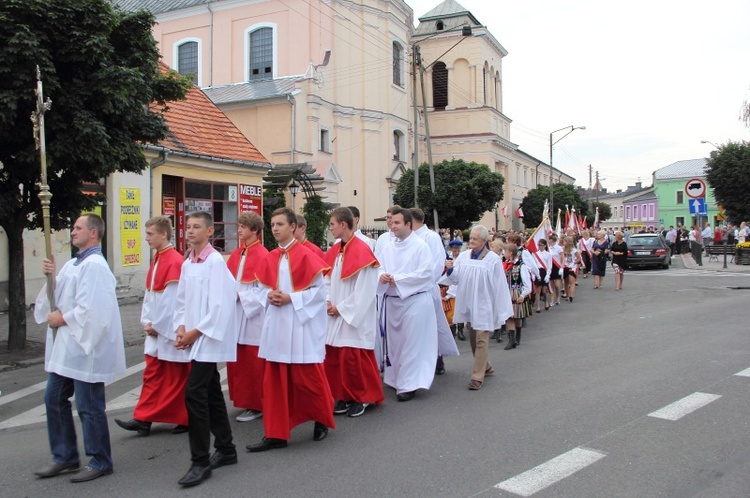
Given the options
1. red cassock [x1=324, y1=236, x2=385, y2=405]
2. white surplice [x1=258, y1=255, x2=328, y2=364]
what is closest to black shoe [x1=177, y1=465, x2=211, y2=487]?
white surplice [x1=258, y1=255, x2=328, y2=364]

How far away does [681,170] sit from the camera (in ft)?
277

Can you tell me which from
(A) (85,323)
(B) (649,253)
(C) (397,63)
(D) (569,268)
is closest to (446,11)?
(C) (397,63)

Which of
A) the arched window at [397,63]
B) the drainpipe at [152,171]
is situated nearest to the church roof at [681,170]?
the arched window at [397,63]

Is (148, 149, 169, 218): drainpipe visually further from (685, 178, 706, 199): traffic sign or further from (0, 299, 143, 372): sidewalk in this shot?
(685, 178, 706, 199): traffic sign

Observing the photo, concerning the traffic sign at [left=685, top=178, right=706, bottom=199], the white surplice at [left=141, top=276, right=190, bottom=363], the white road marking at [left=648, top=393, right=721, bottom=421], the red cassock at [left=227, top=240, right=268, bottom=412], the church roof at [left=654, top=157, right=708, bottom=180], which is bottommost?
the white road marking at [left=648, top=393, right=721, bottom=421]

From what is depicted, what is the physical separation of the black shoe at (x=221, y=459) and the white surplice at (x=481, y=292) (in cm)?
357

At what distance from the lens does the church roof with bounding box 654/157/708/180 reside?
269ft

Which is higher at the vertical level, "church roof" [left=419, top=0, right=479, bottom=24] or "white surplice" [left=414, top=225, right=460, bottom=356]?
"church roof" [left=419, top=0, right=479, bottom=24]

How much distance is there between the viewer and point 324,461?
5.21 m

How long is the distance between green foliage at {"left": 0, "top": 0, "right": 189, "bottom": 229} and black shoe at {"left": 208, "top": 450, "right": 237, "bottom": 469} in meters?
5.73

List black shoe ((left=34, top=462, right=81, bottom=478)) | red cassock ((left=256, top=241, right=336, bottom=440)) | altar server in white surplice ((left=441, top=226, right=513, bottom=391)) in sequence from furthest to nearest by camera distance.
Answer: altar server in white surplice ((left=441, top=226, right=513, bottom=391)) → red cassock ((left=256, top=241, right=336, bottom=440)) → black shoe ((left=34, top=462, right=81, bottom=478))

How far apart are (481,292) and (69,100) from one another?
19.9 ft

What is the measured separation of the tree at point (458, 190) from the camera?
126ft

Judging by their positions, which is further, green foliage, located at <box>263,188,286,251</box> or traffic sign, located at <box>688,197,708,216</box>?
traffic sign, located at <box>688,197,708,216</box>
